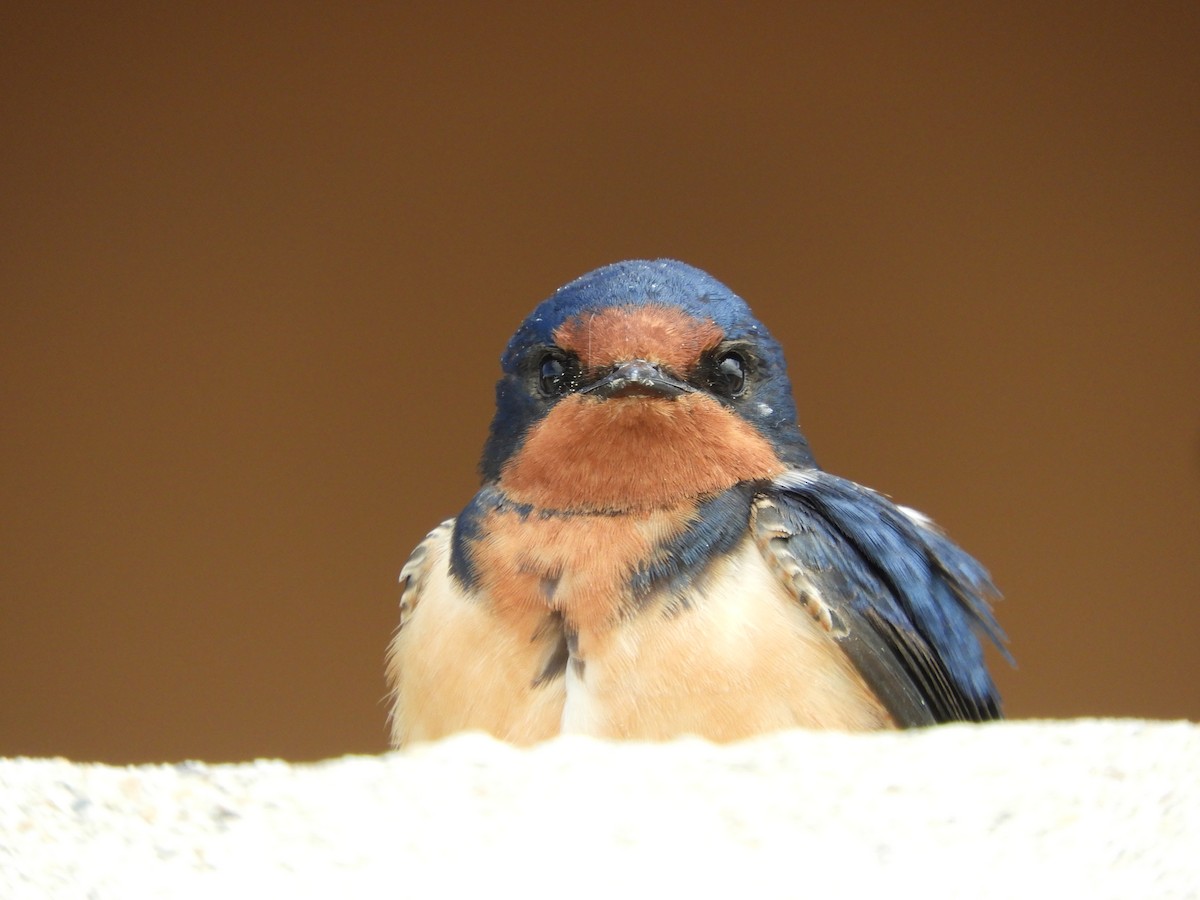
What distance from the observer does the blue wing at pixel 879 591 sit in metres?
1.37

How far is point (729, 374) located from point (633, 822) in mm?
871

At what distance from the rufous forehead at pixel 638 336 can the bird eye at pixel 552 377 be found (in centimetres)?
3

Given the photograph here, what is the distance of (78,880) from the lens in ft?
2.15

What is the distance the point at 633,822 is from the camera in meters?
0.71

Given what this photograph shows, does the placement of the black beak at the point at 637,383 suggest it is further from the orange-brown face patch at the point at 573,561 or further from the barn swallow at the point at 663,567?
the orange-brown face patch at the point at 573,561

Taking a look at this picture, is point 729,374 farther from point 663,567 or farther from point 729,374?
point 663,567

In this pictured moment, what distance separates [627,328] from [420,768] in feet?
2.34

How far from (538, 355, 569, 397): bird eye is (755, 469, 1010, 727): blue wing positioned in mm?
276

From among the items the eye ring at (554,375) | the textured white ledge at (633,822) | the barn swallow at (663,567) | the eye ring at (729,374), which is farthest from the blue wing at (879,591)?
the textured white ledge at (633,822)

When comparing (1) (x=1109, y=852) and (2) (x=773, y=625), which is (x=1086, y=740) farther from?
(2) (x=773, y=625)

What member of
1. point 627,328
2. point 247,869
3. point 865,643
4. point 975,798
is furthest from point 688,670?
point 247,869

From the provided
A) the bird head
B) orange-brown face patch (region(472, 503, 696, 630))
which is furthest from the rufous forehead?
orange-brown face patch (region(472, 503, 696, 630))

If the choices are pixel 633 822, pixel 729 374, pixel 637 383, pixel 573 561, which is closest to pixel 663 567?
pixel 573 561

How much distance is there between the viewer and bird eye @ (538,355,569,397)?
58.8 inches
